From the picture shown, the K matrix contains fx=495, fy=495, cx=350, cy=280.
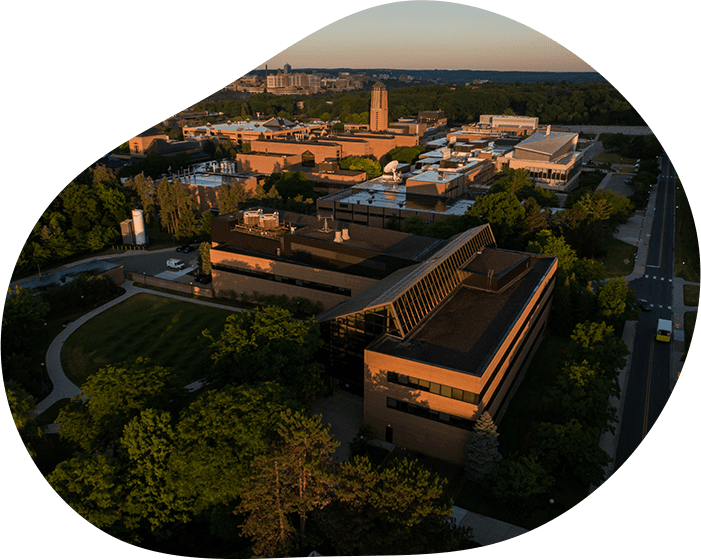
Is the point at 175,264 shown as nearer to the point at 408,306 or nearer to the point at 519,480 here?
the point at 408,306

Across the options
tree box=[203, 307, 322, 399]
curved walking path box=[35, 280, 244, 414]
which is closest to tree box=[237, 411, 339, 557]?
tree box=[203, 307, 322, 399]

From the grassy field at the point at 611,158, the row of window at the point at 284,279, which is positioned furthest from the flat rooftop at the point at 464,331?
the grassy field at the point at 611,158

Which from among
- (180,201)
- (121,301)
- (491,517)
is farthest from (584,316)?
(180,201)

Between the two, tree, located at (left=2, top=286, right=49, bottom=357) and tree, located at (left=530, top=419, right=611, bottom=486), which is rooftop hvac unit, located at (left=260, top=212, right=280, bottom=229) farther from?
tree, located at (left=530, top=419, right=611, bottom=486)

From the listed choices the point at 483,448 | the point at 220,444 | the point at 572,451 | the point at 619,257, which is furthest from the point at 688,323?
the point at 220,444

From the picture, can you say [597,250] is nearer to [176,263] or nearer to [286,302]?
[286,302]

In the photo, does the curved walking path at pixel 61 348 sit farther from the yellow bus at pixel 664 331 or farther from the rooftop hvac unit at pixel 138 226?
the yellow bus at pixel 664 331
